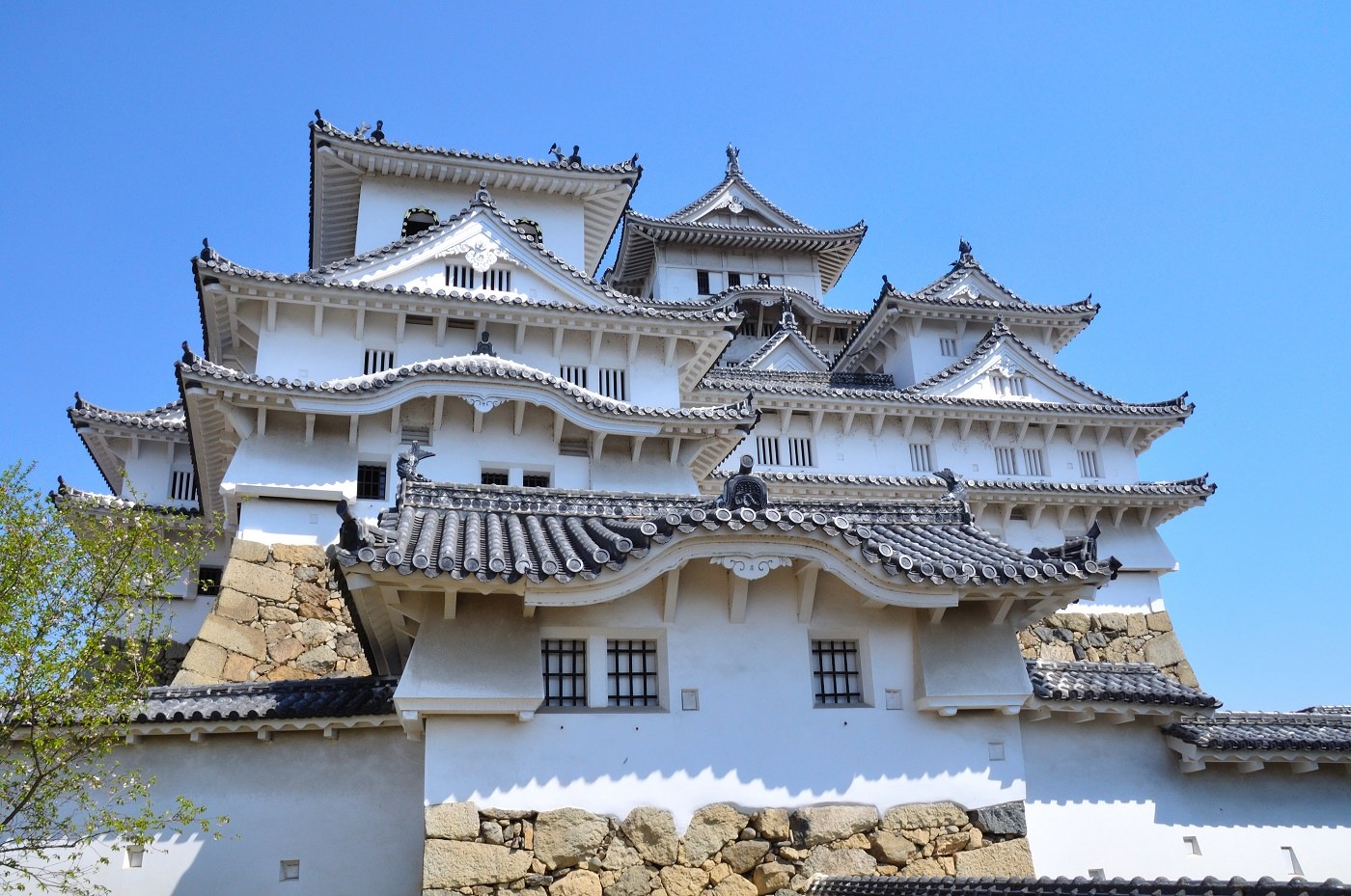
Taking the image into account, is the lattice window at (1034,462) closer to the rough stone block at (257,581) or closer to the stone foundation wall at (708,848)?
the rough stone block at (257,581)

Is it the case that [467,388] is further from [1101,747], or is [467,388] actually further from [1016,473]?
[1016,473]

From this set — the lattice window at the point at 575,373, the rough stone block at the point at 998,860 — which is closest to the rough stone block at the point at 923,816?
the rough stone block at the point at 998,860

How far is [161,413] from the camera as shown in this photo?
26.7m

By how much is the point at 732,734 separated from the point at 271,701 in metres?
4.97

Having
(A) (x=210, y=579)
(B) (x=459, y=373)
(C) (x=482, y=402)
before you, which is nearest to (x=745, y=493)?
(C) (x=482, y=402)

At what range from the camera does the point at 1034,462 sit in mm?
29453

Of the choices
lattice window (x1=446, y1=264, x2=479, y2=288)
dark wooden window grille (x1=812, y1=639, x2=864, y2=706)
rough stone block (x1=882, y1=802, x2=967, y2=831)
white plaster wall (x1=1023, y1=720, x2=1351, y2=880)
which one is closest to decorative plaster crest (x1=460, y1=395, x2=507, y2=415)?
lattice window (x1=446, y1=264, x2=479, y2=288)

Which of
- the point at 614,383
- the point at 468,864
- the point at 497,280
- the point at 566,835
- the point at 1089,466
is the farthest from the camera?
the point at 1089,466

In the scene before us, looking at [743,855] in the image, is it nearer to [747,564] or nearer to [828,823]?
[828,823]

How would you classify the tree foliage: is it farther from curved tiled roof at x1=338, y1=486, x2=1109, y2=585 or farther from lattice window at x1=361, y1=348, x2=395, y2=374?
lattice window at x1=361, y1=348, x2=395, y2=374

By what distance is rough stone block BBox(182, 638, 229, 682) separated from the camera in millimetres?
17672

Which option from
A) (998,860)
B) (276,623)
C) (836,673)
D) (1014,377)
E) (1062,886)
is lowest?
(998,860)

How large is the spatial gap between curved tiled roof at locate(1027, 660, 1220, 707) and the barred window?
16199mm

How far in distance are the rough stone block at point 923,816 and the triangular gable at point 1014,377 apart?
67.4ft
